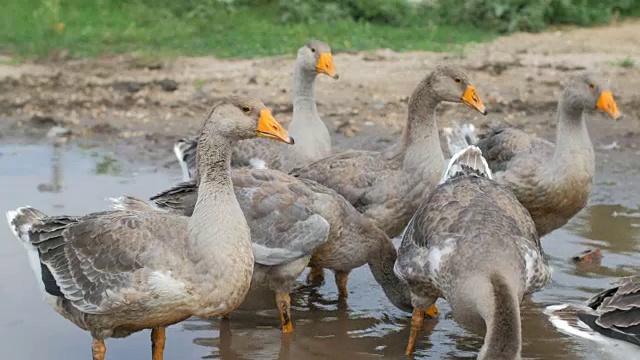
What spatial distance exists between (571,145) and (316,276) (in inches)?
91.6

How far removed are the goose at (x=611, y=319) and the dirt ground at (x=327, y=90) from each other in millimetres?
6057

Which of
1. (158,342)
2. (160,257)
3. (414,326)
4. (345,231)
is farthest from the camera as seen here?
(345,231)

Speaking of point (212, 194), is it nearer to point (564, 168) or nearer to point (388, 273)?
point (388, 273)

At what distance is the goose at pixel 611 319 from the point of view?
5879mm

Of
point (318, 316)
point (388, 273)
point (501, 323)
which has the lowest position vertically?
point (318, 316)

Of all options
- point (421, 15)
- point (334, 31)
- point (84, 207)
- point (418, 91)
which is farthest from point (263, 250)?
point (421, 15)

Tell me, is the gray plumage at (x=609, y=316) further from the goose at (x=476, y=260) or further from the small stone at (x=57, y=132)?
the small stone at (x=57, y=132)

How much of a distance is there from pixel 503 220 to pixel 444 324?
4.13ft

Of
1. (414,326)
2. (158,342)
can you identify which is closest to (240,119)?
(158,342)

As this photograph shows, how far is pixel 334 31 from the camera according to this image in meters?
15.7

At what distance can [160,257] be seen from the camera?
6438 millimetres

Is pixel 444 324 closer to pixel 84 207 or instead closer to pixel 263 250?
pixel 263 250

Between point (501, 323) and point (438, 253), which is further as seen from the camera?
point (438, 253)

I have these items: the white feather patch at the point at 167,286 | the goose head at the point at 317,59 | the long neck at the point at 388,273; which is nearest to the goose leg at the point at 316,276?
the long neck at the point at 388,273
